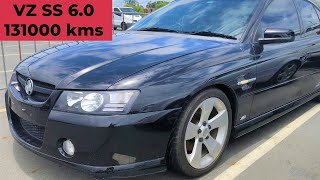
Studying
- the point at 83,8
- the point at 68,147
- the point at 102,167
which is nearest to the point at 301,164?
the point at 102,167

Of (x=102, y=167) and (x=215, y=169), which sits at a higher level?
(x=102, y=167)

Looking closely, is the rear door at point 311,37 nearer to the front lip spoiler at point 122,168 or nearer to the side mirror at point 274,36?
the side mirror at point 274,36

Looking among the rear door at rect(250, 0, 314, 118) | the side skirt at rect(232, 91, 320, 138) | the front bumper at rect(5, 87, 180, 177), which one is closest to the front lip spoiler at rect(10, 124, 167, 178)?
the front bumper at rect(5, 87, 180, 177)

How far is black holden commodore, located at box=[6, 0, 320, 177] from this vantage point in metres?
2.44

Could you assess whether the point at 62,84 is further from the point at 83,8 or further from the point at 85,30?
the point at 83,8

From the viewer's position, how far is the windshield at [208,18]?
349 centimetres

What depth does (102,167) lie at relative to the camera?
2.46m

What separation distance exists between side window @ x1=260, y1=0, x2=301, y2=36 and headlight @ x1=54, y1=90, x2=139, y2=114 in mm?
1764

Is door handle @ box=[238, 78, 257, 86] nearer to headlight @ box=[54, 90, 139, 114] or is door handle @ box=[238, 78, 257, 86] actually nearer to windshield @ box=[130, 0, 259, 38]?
windshield @ box=[130, 0, 259, 38]

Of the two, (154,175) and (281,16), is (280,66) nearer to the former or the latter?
(281,16)

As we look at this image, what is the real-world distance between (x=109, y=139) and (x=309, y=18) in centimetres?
334

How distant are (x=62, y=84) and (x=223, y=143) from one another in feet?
4.72

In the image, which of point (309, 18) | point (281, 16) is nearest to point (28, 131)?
point (281, 16)

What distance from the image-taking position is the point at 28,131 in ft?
9.43
